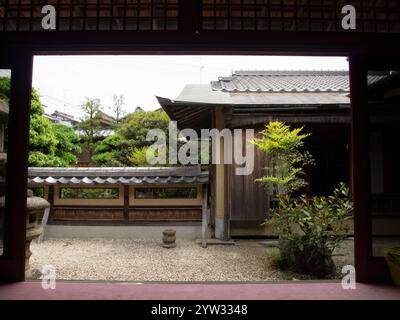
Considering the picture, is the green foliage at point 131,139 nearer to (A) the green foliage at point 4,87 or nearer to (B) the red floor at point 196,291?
(A) the green foliage at point 4,87

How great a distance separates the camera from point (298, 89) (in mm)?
12711

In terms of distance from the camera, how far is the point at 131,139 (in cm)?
1911

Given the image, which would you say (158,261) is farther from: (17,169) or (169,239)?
(17,169)

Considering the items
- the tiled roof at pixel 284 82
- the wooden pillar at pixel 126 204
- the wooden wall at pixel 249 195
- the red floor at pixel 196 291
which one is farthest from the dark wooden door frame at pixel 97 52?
the tiled roof at pixel 284 82

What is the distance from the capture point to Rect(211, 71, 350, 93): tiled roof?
42.2 feet

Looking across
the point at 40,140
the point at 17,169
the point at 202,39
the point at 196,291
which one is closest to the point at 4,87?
the point at 17,169

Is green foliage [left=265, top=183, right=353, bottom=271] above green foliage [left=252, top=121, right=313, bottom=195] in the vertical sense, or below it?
below

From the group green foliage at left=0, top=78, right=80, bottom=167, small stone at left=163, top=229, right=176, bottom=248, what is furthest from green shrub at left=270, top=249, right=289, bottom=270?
green foliage at left=0, top=78, right=80, bottom=167

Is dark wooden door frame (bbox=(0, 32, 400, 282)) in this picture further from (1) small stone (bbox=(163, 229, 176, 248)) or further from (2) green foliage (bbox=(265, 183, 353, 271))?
(1) small stone (bbox=(163, 229, 176, 248))

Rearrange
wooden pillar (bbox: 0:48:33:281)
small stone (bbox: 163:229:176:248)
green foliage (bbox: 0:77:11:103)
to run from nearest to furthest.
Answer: wooden pillar (bbox: 0:48:33:281), green foliage (bbox: 0:77:11:103), small stone (bbox: 163:229:176:248)

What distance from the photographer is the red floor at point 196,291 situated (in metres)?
3.31

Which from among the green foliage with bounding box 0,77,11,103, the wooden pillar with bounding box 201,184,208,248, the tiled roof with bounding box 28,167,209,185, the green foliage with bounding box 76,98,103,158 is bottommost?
the wooden pillar with bounding box 201,184,208,248

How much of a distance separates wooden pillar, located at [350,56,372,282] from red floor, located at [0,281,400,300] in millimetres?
396
